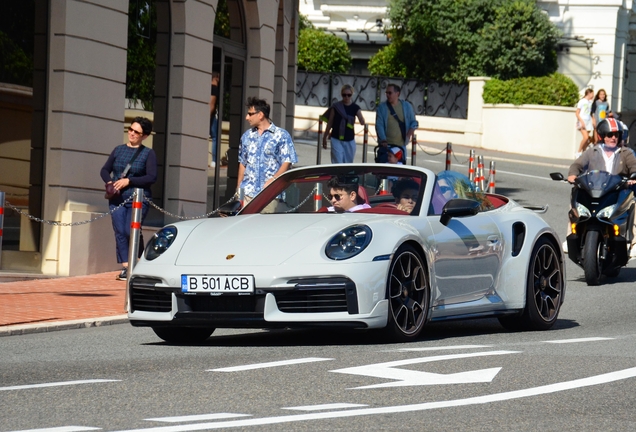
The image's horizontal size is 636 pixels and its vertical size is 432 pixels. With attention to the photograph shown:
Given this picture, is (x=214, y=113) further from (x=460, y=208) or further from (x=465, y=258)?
(x=460, y=208)

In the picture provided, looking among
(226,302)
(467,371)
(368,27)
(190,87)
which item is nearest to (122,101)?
(190,87)

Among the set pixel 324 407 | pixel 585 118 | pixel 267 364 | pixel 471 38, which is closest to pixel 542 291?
pixel 267 364

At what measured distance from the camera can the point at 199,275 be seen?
839cm

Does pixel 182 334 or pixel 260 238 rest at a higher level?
pixel 260 238

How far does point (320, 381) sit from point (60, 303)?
211 inches

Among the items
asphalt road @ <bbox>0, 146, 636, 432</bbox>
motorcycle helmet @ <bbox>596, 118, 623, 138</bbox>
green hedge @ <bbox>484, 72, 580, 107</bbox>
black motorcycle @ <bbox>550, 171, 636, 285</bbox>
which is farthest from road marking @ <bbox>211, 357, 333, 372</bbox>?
green hedge @ <bbox>484, 72, 580, 107</bbox>

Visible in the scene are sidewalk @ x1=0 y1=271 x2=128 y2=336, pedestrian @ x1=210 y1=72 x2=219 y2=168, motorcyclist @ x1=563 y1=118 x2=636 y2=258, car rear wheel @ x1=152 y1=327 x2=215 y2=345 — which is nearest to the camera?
car rear wheel @ x1=152 y1=327 x2=215 y2=345

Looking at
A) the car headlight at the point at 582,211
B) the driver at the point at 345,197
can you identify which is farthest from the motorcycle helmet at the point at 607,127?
the driver at the point at 345,197

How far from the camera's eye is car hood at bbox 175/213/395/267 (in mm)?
8406

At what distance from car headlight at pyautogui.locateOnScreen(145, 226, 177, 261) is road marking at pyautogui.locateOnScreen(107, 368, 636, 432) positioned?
10.1ft

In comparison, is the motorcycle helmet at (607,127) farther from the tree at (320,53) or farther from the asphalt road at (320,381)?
the tree at (320,53)

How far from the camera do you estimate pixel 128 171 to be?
13570mm

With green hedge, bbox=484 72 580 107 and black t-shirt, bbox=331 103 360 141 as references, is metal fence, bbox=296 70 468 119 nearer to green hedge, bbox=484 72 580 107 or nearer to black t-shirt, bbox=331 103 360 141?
green hedge, bbox=484 72 580 107

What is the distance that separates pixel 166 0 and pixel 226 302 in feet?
31.4
